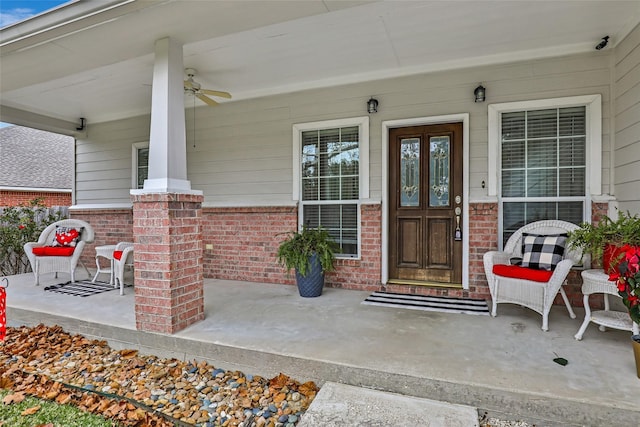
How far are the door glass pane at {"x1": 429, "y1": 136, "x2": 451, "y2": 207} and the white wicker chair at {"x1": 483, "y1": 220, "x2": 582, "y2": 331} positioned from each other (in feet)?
2.92

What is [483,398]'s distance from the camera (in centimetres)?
203

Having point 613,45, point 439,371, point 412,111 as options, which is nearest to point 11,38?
point 412,111

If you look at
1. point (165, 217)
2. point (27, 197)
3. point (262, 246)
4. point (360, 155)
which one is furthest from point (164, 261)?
point (27, 197)

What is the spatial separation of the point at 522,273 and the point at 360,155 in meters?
2.25

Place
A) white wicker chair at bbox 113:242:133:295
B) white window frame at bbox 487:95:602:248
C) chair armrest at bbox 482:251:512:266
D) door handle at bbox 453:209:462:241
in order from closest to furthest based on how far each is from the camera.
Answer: chair armrest at bbox 482:251:512:266, white window frame at bbox 487:95:602:248, door handle at bbox 453:209:462:241, white wicker chair at bbox 113:242:133:295

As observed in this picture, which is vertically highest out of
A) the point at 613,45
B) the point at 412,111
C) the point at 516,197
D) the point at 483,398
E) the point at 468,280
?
the point at 613,45

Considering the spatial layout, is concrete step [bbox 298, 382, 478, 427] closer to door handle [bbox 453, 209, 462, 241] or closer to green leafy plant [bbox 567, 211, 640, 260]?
green leafy plant [bbox 567, 211, 640, 260]

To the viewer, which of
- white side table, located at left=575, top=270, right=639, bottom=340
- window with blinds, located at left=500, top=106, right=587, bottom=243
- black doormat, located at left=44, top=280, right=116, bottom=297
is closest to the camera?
white side table, located at left=575, top=270, right=639, bottom=340

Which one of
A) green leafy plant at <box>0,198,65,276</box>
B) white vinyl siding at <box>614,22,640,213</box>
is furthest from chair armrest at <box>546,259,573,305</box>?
green leafy plant at <box>0,198,65,276</box>

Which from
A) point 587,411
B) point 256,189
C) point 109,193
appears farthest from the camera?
point 109,193

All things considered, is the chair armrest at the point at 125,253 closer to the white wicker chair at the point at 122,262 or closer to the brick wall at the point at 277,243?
the white wicker chair at the point at 122,262

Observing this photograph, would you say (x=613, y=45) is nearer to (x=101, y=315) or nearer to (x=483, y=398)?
(x=483, y=398)

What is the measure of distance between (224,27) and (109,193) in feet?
15.6

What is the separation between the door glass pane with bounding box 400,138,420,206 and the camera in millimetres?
4289
